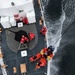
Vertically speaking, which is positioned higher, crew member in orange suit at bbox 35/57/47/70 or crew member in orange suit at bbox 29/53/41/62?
crew member in orange suit at bbox 29/53/41/62

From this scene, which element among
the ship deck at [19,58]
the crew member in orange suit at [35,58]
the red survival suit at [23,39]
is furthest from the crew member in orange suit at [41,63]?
the red survival suit at [23,39]

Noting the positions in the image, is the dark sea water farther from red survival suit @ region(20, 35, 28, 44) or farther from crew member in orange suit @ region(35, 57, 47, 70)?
red survival suit @ region(20, 35, 28, 44)

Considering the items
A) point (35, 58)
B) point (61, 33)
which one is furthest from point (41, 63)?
point (61, 33)

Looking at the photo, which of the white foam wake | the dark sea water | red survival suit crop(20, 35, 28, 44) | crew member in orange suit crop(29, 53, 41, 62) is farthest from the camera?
the dark sea water

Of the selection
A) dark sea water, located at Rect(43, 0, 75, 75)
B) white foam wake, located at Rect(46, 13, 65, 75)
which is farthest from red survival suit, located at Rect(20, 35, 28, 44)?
dark sea water, located at Rect(43, 0, 75, 75)

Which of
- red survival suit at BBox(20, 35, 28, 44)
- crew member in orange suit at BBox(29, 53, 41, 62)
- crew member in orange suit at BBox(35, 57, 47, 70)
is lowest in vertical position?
crew member in orange suit at BBox(35, 57, 47, 70)

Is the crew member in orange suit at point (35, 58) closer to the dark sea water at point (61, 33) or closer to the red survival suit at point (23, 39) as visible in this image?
the dark sea water at point (61, 33)

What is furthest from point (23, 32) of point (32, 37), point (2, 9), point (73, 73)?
point (73, 73)

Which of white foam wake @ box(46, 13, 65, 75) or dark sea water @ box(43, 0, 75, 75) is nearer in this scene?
white foam wake @ box(46, 13, 65, 75)

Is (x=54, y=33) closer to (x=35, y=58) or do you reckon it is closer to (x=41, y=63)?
(x=35, y=58)
